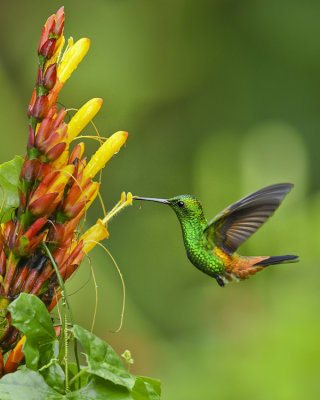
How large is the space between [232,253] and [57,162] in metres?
0.73

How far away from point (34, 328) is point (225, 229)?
2.60 ft

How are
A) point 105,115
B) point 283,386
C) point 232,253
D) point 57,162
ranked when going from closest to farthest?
point 57,162
point 232,253
point 283,386
point 105,115

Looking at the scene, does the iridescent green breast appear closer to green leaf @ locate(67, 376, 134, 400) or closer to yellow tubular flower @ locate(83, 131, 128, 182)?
yellow tubular flower @ locate(83, 131, 128, 182)

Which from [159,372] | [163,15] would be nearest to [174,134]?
[163,15]

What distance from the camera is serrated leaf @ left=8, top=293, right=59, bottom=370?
1.09 meters

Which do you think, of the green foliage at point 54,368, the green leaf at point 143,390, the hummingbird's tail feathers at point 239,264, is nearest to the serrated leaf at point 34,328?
the green foliage at point 54,368

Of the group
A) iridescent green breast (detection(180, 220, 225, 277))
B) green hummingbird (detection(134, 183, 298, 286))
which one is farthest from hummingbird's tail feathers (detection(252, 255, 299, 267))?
iridescent green breast (detection(180, 220, 225, 277))

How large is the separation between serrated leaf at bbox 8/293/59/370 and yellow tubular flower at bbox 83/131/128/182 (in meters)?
0.27

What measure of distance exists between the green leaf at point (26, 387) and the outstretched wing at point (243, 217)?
79cm

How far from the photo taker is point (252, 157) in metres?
4.27

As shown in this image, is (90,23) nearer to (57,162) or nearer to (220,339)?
(220,339)

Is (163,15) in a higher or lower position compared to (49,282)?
higher

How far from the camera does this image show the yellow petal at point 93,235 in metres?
1.35

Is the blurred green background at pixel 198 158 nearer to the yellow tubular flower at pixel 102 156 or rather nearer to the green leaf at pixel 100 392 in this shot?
the yellow tubular flower at pixel 102 156
